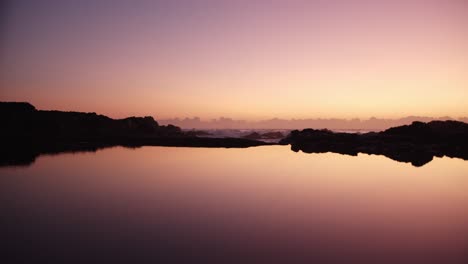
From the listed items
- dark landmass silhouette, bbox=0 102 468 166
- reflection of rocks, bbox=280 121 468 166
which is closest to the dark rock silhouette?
dark landmass silhouette, bbox=0 102 468 166

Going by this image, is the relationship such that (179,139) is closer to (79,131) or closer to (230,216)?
(79,131)

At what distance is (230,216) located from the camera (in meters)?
10.8

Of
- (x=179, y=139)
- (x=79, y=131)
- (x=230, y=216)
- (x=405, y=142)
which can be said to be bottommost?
(x=230, y=216)

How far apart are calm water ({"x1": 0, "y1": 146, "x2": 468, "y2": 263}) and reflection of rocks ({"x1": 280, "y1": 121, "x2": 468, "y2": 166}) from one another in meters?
16.1

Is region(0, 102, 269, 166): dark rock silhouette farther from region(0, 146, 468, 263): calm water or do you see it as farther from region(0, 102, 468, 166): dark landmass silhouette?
region(0, 146, 468, 263): calm water

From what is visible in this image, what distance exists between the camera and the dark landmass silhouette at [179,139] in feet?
110

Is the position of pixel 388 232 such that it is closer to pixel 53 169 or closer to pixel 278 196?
pixel 278 196

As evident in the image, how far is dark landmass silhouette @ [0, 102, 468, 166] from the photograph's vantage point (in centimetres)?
3359

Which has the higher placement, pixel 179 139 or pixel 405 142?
pixel 179 139

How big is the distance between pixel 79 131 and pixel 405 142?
1935 inches

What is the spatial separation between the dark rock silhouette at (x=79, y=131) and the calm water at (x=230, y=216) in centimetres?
2496

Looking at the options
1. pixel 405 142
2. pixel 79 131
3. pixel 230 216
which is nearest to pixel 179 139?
pixel 79 131

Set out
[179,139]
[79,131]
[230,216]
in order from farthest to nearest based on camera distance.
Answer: [79,131]
[179,139]
[230,216]

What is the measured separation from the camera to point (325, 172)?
2122 cm
